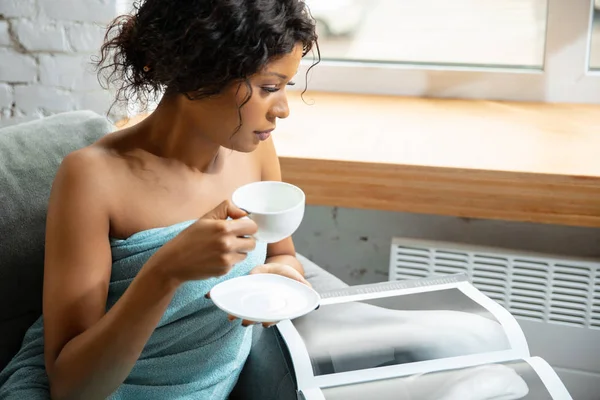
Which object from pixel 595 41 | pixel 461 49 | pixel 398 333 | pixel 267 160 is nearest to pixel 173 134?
pixel 267 160

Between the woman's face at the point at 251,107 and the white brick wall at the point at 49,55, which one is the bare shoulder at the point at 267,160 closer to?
the woman's face at the point at 251,107

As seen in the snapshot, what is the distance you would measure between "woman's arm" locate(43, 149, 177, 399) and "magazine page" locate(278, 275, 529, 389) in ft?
0.74

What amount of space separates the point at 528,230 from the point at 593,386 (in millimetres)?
375

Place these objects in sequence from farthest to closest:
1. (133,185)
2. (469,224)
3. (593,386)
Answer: (469,224)
(593,386)
(133,185)

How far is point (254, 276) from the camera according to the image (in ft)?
3.10

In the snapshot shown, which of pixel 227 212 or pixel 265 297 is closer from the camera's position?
pixel 227 212

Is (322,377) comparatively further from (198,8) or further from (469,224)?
(469,224)

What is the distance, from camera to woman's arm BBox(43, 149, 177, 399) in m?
0.83

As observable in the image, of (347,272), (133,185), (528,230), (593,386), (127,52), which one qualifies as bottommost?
(593,386)

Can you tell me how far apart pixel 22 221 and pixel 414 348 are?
594 millimetres

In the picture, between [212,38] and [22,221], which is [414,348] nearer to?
[212,38]

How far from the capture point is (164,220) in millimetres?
991

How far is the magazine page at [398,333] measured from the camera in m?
0.93

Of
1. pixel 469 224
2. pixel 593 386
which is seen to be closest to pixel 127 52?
pixel 469 224
